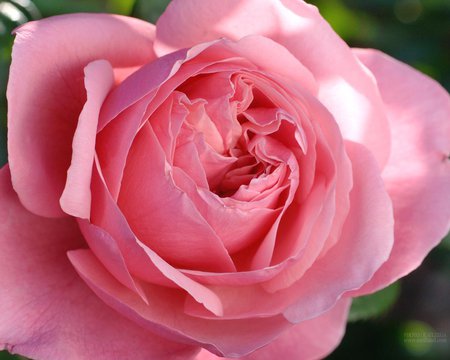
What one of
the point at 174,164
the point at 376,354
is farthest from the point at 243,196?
the point at 376,354

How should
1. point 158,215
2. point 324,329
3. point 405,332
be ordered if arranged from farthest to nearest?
point 405,332, point 324,329, point 158,215

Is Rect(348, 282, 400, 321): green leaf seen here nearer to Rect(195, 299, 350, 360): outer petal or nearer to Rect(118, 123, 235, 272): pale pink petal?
Rect(195, 299, 350, 360): outer petal

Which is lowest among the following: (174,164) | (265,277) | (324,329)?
(324,329)

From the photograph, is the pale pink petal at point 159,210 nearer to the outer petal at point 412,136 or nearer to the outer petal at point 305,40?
the outer petal at point 305,40

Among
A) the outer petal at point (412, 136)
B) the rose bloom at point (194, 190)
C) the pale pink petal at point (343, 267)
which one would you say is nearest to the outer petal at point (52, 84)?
the rose bloom at point (194, 190)

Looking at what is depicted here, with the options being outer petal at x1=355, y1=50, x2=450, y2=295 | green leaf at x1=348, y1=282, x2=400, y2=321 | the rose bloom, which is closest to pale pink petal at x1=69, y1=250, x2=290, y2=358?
the rose bloom

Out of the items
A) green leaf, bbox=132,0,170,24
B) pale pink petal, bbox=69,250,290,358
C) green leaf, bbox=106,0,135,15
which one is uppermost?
green leaf, bbox=132,0,170,24

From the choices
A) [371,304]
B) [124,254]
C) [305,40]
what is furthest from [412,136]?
[124,254]

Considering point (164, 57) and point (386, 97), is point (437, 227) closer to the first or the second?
point (386, 97)

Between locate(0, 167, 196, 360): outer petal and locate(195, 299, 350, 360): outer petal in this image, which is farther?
locate(195, 299, 350, 360): outer petal
